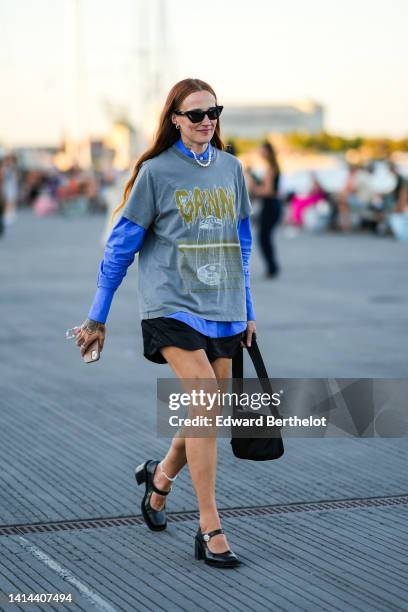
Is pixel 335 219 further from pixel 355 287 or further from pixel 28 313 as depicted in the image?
pixel 28 313

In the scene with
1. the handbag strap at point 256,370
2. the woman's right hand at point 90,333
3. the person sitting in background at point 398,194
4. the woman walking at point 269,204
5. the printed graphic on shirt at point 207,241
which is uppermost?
the printed graphic on shirt at point 207,241

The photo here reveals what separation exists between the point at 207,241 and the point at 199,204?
15cm

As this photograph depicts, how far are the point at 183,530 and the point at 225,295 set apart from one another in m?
1.16

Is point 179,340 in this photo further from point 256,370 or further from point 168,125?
point 168,125

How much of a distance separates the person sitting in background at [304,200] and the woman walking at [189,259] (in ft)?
82.6

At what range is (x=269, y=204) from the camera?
1673 centimetres

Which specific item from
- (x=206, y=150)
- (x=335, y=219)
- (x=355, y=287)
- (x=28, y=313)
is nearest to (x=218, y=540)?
(x=206, y=150)

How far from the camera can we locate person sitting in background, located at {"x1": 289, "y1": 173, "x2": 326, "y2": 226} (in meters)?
30.0

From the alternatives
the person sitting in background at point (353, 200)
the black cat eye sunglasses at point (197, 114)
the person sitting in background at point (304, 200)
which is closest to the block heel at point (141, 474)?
the black cat eye sunglasses at point (197, 114)

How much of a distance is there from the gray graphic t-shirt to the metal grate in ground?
1.11 metres

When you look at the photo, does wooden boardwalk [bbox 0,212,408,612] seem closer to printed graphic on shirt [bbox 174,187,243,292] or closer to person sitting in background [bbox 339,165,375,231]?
printed graphic on shirt [bbox 174,187,243,292]

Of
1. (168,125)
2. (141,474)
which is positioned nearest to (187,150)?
(168,125)

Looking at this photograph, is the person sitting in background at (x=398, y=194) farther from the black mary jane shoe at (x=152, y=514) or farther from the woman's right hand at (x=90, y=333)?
the woman's right hand at (x=90, y=333)

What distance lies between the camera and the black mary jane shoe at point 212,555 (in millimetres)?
4609
